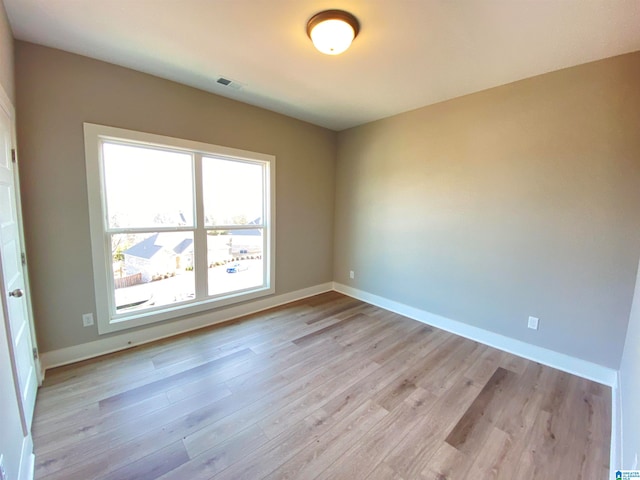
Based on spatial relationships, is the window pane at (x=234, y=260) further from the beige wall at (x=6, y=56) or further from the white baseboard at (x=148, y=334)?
the beige wall at (x=6, y=56)

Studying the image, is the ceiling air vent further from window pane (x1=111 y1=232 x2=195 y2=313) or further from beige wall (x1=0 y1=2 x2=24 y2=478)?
beige wall (x1=0 y1=2 x2=24 y2=478)

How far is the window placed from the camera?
2.44 metres

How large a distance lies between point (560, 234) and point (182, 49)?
140 inches

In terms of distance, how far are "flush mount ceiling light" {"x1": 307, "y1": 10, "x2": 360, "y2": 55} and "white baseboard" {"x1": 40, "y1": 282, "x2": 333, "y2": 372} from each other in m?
2.94

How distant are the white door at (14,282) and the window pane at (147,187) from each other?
2.19 feet

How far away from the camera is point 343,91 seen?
2.78 m

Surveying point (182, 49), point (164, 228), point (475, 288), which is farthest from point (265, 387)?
point (182, 49)

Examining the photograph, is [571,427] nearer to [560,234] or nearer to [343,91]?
[560,234]

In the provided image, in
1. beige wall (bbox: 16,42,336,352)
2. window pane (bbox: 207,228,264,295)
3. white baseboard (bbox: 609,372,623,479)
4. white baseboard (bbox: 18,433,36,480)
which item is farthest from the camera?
window pane (bbox: 207,228,264,295)

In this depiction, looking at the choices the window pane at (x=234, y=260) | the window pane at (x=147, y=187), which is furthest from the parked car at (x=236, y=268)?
the window pane at (x=147, y=187)

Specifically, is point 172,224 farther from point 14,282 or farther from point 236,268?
point 14,282

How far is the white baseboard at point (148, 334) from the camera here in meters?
2.30

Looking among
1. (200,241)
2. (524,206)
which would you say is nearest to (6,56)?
(200,241)

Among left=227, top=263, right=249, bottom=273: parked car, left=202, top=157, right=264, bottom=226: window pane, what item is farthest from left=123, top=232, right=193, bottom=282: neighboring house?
left=227, top=263, right=249, bottom=273: parked car
